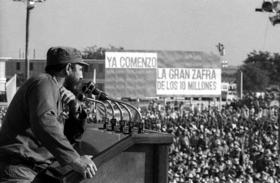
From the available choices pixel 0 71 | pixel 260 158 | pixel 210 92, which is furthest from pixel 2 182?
pixel 0 71

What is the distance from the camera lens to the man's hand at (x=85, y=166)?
314 cm

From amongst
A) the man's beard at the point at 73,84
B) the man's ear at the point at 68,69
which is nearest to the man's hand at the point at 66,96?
the man's beard at the point at 73,84

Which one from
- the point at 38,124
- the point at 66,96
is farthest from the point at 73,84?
the point at 38,124

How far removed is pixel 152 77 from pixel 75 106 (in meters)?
28.4

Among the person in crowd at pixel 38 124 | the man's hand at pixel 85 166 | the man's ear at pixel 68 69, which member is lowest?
the man's hand at pixel 85 166

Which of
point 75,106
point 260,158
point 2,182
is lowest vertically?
point 260,158

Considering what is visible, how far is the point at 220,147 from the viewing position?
22.6 meters

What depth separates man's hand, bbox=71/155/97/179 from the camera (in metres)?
3.14

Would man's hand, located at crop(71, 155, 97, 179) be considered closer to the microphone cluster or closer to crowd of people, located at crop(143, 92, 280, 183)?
the microphone cluster

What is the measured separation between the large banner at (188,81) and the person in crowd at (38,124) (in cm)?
2890

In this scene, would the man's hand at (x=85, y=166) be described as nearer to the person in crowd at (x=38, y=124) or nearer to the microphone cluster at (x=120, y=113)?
the person in crowd at (x=38, y=124)

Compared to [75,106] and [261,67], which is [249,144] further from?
[261,67]

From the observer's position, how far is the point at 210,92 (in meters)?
33.8

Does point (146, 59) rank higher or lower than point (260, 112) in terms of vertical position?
higher
